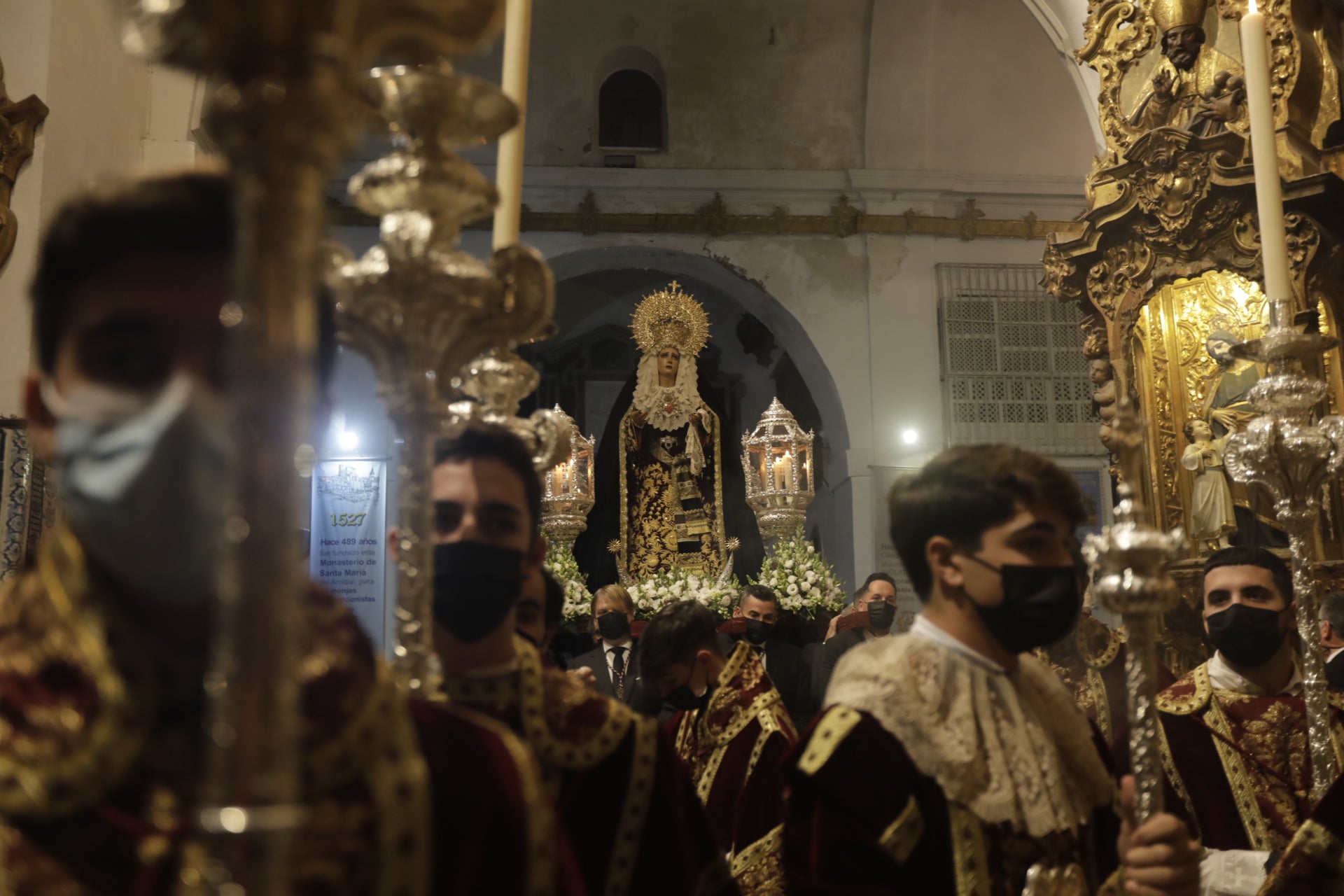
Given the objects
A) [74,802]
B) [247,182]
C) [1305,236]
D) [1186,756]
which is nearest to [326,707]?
[74,802]

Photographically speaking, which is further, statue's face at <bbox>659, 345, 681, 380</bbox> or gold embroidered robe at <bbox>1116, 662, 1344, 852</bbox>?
statue's face at <bbox>659, 345, 681, 380</bbox>

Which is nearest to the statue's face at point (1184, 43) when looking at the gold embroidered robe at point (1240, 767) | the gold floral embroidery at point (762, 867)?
the gold embroidered robe at point (1240, 767)

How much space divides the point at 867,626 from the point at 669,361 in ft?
22.1

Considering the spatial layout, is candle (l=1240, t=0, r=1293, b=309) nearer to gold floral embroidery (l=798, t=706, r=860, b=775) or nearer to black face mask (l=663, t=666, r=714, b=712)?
gold floral embroidery (l=798, t=706, r=860, b=775)

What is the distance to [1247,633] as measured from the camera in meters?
3.57

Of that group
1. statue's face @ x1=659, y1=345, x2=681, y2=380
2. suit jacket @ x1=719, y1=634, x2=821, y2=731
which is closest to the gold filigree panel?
suit jacket @ x1=719, y1=634, x2=821, y2=731

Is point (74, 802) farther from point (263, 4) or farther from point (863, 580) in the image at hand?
point (863, 580)

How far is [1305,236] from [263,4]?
648cm

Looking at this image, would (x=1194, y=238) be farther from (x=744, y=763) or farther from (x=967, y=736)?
(x=967, y=736)

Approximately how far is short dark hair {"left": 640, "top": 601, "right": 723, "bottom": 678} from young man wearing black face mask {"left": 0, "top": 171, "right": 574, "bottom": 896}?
331 centimetres

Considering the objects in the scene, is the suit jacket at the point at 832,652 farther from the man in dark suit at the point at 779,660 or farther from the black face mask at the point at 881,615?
the black face mask at the point at 881,615

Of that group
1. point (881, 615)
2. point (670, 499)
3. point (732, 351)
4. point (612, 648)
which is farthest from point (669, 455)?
point (881, 615)

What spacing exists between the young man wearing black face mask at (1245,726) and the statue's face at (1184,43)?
4248mm

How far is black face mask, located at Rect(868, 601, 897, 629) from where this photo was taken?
7703mm
